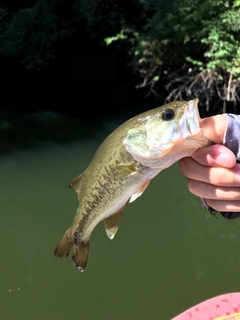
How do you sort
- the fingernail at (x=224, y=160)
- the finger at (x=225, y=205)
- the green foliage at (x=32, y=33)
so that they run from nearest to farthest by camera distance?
the fingernail at (x=224, y=160), the finger at (x=225, y=205), the green foliage at (x=32, y=33)

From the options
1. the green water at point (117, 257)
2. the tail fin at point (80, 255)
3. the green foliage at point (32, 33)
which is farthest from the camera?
the green foliage at point (32, 33)

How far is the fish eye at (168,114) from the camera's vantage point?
4.69ft

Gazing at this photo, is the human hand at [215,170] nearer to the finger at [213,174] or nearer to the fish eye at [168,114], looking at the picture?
the finger at [213,174]

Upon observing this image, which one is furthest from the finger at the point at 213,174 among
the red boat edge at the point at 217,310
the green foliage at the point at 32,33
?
the green foliage at the point at 32,33

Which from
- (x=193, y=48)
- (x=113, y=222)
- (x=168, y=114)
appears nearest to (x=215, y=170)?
(x=168, y=114)

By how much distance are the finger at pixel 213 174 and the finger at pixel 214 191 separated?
3 centimetres

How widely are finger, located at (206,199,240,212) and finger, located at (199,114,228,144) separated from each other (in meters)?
0.23

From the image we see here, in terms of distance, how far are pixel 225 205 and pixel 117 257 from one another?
299 cm

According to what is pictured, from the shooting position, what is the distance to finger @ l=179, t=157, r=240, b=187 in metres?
1.38

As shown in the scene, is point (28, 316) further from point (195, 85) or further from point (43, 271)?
point (195, 85)

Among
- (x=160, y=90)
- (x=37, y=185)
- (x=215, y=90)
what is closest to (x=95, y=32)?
(x=160, y=90)

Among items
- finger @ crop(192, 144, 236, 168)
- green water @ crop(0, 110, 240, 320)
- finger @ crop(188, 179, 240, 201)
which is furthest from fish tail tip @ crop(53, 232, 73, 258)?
green water @ crop(0, 110, 240, 320)

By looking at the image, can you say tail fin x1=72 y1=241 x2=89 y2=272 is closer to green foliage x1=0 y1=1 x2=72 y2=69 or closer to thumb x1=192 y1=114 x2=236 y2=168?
thumb x1=192 y1=114 x2=236 y2=168

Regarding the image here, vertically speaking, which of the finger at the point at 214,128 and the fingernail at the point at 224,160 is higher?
the finger at the point at 214,128
